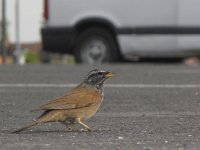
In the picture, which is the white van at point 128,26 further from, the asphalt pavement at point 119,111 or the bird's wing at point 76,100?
the bird's wing at point 76,100

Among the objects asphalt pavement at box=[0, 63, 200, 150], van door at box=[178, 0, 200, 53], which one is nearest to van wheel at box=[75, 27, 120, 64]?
van door at box=[178, 0, 200, 53]

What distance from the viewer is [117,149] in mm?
5758

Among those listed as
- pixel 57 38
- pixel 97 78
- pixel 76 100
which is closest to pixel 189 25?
pixel 57 38

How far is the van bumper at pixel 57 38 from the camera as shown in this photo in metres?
16.3

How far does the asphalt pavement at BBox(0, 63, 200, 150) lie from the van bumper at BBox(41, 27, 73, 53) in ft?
6.08

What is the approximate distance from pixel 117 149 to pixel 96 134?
86 cm

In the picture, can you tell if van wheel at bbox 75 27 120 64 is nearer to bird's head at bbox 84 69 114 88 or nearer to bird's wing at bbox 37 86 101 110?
bird's head at bbox 84 69 114 88

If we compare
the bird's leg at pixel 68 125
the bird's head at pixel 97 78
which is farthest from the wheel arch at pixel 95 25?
the bird's leg at pixel 68 125

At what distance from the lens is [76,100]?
22.0 feet

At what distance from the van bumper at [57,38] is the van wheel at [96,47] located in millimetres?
279

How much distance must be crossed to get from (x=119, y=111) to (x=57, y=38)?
8066 mm

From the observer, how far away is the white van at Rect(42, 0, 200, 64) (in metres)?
16.0

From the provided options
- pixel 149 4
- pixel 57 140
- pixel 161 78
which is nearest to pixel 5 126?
pixel 57 140

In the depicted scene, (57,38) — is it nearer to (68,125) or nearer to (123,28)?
(123,28)
